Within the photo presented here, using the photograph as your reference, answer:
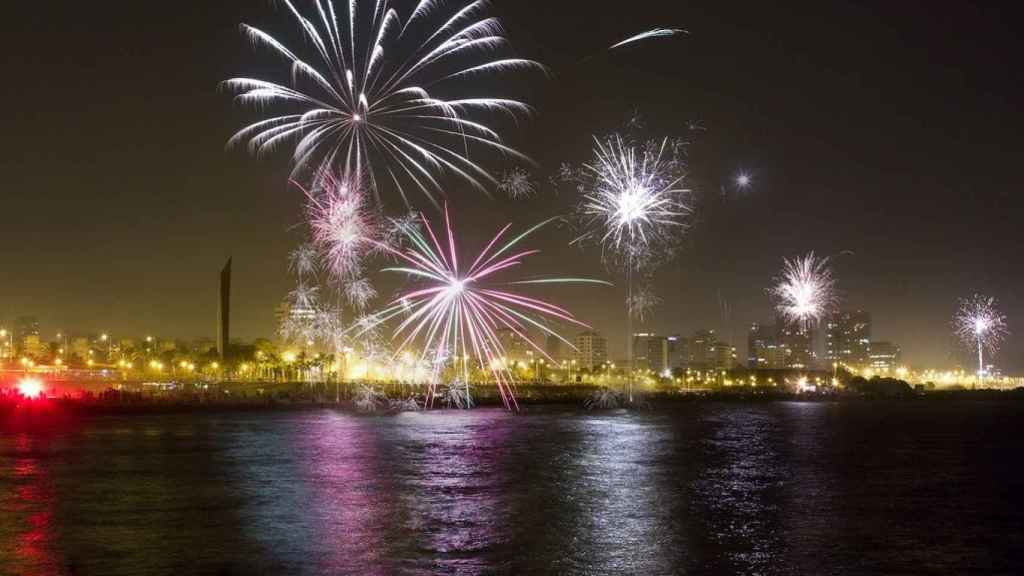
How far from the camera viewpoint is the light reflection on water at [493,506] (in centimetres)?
1841

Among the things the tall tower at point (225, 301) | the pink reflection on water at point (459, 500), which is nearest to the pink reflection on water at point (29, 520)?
the pink reflection on water at point (459, 500)

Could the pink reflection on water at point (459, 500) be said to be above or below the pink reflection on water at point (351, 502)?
below

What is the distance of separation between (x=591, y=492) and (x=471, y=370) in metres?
141

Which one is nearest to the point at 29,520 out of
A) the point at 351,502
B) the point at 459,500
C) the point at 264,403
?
the point at 351,502

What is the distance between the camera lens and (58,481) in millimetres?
29406

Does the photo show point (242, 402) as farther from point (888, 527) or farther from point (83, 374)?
point (83, 374)

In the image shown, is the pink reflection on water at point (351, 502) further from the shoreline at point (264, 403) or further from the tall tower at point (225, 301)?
the tall tower at point (225, 301)

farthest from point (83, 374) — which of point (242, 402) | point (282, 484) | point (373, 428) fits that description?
point (282, 484)

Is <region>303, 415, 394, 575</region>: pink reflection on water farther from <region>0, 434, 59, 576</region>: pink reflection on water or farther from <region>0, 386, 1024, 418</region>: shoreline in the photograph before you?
<region>0, 386, 1024, 418</region>: shoreline

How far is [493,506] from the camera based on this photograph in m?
25.3

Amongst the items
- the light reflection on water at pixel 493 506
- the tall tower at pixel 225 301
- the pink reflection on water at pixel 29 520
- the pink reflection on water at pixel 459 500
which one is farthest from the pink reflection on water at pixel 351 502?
the tall tower at pixel 225 301

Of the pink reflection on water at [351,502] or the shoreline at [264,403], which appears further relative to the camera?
the shoreline at [264,403]

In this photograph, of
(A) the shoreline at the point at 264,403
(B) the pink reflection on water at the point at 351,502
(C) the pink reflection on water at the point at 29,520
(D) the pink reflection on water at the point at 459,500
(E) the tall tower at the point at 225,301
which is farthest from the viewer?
(E) the tall tower at the point at 225,301

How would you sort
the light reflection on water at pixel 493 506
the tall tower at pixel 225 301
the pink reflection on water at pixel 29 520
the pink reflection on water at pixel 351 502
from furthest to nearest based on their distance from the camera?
the tall tower at pixel 225 301 → the light reflection on water at pixel 493 506 → the pink reflection on water at pixel 351 502 → the pink reflection on water at pixel 29 520
